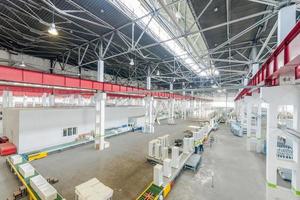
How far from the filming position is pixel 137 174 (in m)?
6.73

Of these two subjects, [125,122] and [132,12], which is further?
[125,122]

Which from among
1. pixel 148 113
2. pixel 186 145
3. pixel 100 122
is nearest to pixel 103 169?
pixel 100 122

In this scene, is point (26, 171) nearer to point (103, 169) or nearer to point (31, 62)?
point (103, 169)

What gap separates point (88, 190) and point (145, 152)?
5953 millimetres

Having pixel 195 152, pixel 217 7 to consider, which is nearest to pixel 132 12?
pixel 217 7

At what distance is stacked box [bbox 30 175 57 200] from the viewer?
4.42 m

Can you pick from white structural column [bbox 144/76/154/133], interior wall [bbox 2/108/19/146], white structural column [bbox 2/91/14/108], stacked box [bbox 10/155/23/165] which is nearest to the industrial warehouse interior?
stacked box [bbox 10/155/23/165]

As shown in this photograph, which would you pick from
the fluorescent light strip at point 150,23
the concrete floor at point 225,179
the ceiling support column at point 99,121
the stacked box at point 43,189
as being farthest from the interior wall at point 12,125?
the concrete floor at point 225,179

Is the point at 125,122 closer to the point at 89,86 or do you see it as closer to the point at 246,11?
the point at 89,86

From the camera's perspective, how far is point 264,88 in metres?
4.07

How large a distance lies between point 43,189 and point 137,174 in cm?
370

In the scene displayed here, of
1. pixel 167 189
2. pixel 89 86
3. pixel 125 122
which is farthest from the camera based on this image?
pixel 125 122

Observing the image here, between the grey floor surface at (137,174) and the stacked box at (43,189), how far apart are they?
82 cm

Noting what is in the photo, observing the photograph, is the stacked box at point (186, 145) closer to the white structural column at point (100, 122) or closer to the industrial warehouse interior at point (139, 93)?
the industrial warehouse interior at point (139, 93)
